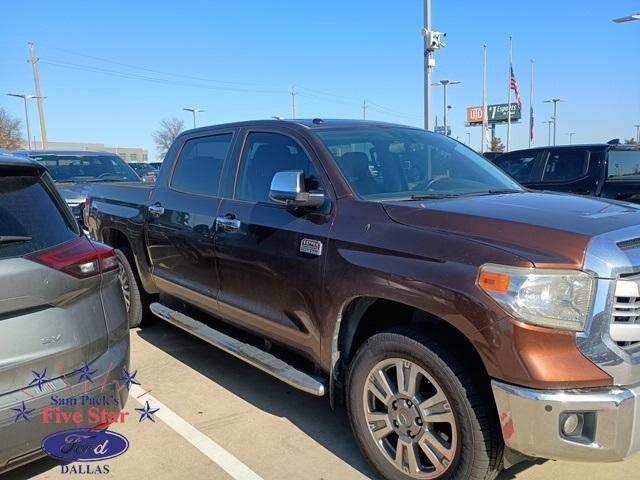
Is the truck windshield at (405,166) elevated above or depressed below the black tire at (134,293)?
above

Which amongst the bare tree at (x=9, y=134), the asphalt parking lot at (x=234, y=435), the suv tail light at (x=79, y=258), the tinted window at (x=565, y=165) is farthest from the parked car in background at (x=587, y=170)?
the bare tree at (x=9, y=134)

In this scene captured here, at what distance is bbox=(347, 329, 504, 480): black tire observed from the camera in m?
2.45

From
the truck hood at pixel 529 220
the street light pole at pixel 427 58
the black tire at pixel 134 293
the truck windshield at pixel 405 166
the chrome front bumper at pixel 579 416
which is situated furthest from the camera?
the street light pole at pixel 427 58

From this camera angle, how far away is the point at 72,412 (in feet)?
8.47

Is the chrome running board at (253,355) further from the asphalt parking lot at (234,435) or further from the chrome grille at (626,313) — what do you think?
the chrome grille at (626,313)

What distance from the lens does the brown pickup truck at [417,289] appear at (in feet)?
7.39

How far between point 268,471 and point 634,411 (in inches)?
73.0

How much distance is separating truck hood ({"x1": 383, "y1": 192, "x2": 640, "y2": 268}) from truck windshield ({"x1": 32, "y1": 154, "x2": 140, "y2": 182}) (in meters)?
8.46

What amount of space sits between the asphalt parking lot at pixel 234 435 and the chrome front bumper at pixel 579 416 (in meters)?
0.75

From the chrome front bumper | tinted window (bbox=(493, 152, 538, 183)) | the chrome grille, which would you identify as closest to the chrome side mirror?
the chrome front bumper

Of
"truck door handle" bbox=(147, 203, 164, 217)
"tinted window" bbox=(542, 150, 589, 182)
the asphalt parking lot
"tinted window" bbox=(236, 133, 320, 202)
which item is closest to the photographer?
the asphalt parking lot

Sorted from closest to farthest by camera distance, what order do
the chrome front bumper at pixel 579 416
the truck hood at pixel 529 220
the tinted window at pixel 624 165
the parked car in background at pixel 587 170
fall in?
the chrome front bumper at pixel 579 416
the truck hood at pixel 529 220
the parked car in background at pixel 587 170
the tinted window at pixel 624 165

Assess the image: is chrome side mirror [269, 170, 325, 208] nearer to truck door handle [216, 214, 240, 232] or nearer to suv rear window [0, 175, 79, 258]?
truck door handle [216, 214, 240, 232]

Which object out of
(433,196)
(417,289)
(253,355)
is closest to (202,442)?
(253,355)
